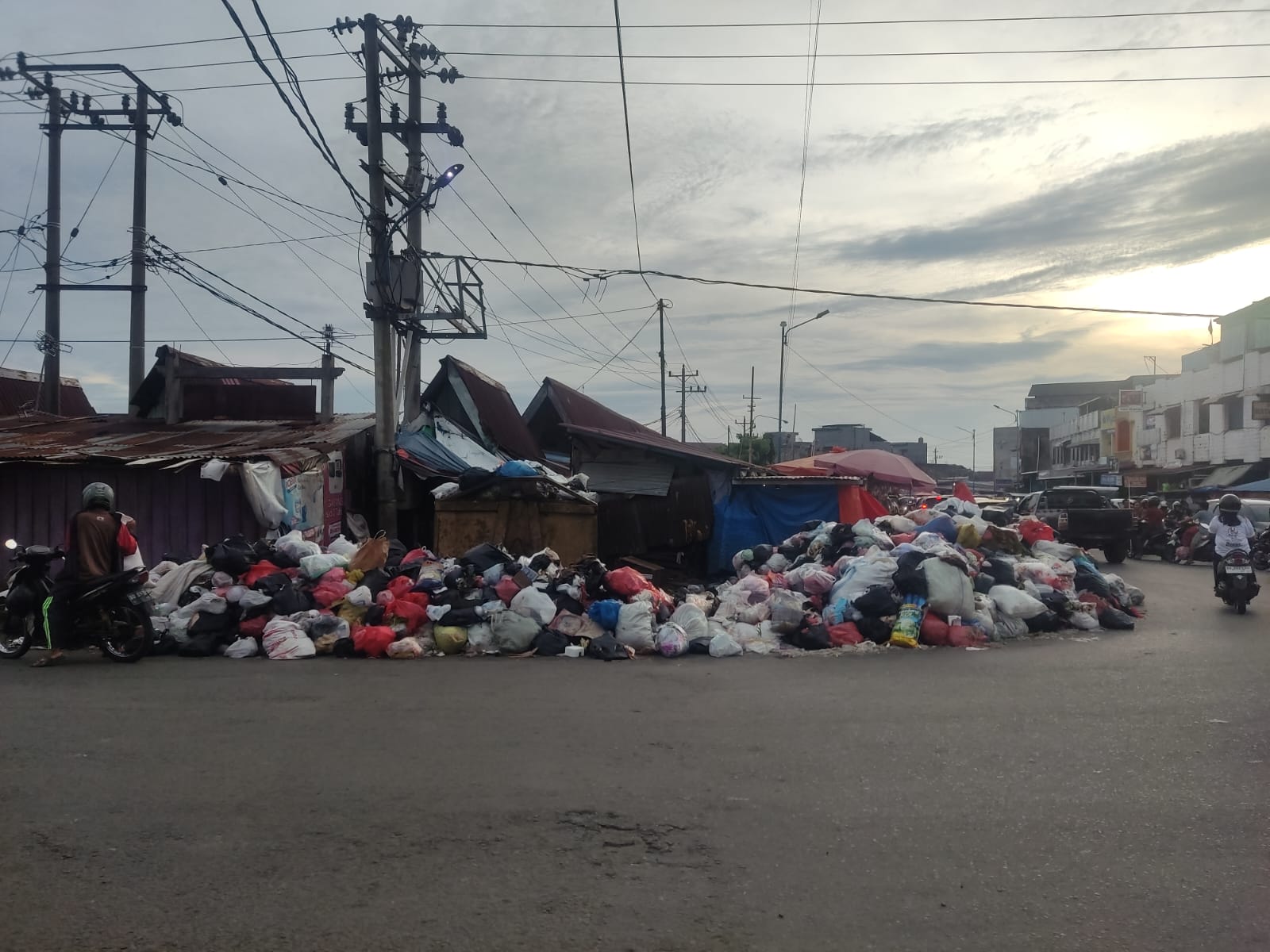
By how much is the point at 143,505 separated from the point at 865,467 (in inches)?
749

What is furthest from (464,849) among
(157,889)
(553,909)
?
(157,889)

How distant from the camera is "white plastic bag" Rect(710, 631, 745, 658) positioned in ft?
32.8

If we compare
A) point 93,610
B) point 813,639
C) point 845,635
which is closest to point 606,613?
point 813,639

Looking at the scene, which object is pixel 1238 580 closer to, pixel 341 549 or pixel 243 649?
pixel 341 549

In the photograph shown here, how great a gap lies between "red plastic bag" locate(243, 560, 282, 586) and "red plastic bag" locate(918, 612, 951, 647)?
734cm

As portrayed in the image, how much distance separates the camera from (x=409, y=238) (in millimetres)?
17344

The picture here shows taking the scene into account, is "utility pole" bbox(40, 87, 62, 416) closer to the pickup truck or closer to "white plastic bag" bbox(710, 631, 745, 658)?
"white plastic bag" bbox(710, 631, 745, 658)

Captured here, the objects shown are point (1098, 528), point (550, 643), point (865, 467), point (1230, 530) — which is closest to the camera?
point (550, 643)

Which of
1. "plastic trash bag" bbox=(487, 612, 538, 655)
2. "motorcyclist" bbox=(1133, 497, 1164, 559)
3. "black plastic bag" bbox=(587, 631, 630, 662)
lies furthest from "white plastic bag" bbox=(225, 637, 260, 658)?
"motorcyclist" bbox=(1133, 497, 1164, 559)

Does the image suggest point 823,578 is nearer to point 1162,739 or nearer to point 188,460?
point 1162,739

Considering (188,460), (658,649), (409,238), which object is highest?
(409,238)

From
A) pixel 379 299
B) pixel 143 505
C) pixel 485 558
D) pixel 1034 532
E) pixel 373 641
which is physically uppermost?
pixel 379 299

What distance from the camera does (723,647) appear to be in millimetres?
10031

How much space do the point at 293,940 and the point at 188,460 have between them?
11.6 m
